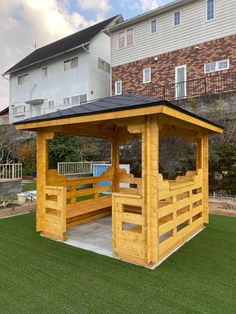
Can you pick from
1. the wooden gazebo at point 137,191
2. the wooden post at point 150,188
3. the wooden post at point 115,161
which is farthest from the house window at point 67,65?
the wooden post at point 150,188

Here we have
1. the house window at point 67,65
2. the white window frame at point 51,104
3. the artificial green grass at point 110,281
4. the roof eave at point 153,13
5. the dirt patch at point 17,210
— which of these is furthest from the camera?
the white window frame at point 51,104

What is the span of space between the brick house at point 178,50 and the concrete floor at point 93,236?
366 inches

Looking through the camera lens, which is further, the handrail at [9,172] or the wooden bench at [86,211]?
the handrail at [9,172]

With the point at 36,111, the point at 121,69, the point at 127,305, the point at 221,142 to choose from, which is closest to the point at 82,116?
the point at 127,305

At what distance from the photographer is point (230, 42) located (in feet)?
40.2

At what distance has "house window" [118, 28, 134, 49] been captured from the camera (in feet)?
51.3

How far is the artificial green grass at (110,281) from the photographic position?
267 cm

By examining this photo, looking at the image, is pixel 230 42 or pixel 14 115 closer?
pixel 230 42

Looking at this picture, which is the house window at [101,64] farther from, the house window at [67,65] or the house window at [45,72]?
the house window at [45,72]

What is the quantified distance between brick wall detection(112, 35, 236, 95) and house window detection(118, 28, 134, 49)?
1.31 metres

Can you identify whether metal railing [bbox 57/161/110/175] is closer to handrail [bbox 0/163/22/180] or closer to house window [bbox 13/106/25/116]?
handrail [bbox 0/163/22/180]

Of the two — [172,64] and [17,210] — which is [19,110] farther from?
[17,210]

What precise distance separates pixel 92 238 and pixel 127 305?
225 cm

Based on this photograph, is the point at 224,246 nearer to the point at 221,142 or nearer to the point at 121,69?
the point at 221,142
